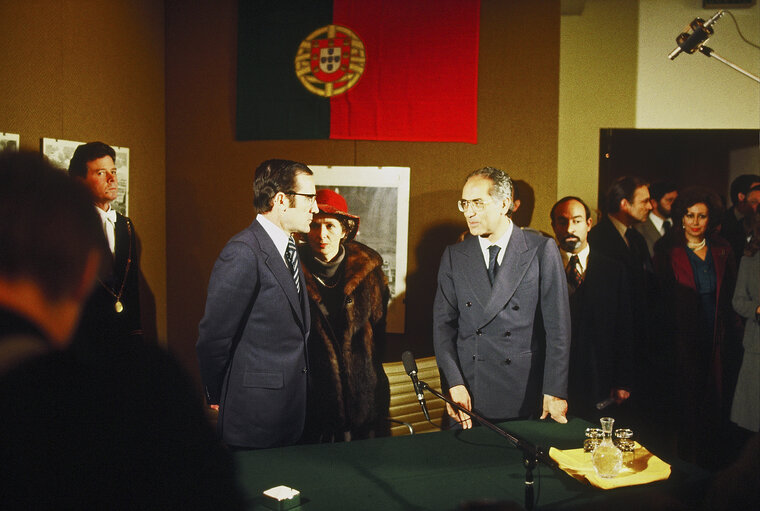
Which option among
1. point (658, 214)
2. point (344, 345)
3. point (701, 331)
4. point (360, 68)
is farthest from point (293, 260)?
point (658, 214)

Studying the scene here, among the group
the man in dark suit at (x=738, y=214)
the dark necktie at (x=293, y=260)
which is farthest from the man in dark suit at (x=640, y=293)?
the dark necktie at (x=293, y=260)

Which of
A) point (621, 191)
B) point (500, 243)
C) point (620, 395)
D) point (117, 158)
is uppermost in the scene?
point (117, 158)

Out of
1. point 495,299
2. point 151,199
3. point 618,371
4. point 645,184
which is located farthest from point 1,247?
point 645,184

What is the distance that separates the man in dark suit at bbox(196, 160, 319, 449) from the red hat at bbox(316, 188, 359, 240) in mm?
1240

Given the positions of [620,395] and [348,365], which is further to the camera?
[348,365]

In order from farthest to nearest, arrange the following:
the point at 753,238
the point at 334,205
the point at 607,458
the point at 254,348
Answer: the point at 334,205 → the point at 753,238 → the point at 254,348 → the point at 607,458

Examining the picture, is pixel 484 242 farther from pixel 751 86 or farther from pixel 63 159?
pixel 751 86

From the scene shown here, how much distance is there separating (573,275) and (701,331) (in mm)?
1280

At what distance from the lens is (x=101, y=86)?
149 inches

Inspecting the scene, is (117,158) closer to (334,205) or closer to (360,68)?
(334,205)

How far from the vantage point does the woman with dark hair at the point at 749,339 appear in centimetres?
395

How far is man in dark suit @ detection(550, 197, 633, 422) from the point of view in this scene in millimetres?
3568

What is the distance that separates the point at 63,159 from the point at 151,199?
3.36ft

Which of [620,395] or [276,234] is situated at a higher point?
[276,234]
